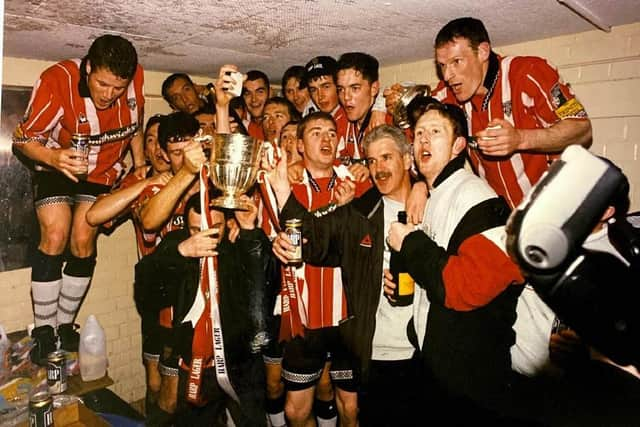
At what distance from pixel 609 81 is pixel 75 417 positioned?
4.09m

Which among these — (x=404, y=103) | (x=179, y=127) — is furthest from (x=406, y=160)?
(x=179, y=127)

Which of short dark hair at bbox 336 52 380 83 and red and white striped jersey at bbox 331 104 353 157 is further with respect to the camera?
red and white striped jersey at bbox 331 104 353 157

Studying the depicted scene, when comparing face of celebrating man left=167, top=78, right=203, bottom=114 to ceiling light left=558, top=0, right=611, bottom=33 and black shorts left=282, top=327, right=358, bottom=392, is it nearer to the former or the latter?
black shorts left=282, top=327, right=358, bottom=392

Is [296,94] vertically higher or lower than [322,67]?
lower

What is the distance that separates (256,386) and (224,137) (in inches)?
88.5

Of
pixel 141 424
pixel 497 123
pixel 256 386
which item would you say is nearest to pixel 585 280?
pixel 497 123

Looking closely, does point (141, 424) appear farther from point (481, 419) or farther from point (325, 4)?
point (325, 4)

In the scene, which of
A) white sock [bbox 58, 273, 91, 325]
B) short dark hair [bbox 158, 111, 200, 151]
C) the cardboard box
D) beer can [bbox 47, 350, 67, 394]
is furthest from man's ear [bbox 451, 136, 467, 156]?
white sock [bbox 58, 273, 91, 325]

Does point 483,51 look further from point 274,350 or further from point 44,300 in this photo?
point 44,300

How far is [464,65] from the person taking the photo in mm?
2701

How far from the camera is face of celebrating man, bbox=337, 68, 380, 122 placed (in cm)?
335

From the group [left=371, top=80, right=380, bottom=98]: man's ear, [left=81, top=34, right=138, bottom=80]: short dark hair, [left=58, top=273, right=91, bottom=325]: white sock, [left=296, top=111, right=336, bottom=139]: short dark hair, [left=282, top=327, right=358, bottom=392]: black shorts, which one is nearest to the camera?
[left=81, top=34, right=138, bottom=80]: short dark hair

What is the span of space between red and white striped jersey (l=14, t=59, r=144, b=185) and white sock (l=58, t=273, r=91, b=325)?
847mm

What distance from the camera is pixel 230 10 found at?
247cm
